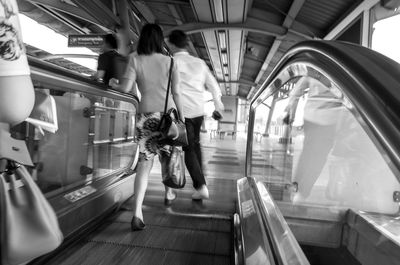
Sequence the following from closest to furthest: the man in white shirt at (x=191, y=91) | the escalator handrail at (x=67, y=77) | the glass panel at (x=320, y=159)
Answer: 1. the escalator handrail at (x=67, y=77)
2. the glass panel at (x=320, y=159)
3. the man in white shirt at (x=191, y=91)

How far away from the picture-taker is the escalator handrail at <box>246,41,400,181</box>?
550 mm

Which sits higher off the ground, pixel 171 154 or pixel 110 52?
pixel 110 52

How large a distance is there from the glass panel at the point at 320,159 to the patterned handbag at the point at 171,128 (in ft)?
2.37

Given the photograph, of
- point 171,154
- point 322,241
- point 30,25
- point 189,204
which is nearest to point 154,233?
point 171,154

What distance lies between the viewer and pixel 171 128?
6.48 feet

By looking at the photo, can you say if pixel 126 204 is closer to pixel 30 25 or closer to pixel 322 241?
pixel 322 241

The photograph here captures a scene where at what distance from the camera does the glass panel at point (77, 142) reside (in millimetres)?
1914

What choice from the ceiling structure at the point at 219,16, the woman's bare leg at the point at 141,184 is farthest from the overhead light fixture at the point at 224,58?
the woman's bare leg at the point at 141,184

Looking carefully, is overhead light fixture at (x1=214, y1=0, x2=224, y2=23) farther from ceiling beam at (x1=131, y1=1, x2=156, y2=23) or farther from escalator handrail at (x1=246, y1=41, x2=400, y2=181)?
escalator handrail at (x1=246, y1=41, x2=400, y2=181)

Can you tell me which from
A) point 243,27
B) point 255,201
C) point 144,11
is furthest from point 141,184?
point 144,11

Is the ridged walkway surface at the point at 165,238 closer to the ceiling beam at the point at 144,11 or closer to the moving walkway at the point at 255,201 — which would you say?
the moving walkway at the point at 255,201

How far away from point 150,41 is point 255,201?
1222 mm

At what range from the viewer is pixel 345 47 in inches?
31.9

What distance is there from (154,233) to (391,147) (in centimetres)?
171
